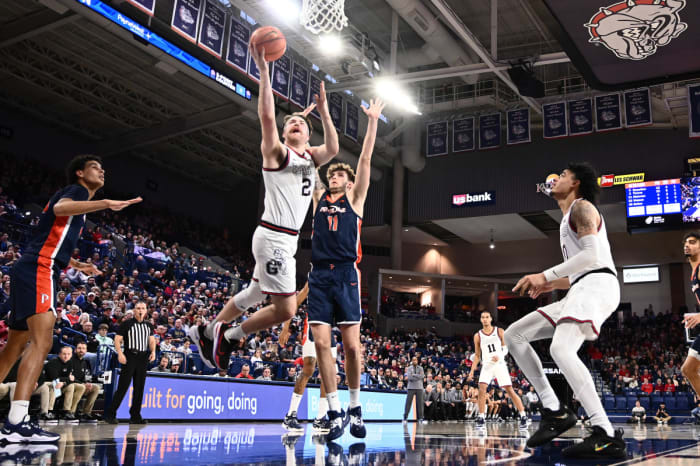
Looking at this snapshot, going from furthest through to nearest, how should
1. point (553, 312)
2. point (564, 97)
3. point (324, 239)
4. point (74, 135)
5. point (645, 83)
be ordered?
1. point (74, 135)
2. point (564, 97)
3. point (645, 83)
4. point (324, 239)
5. point (553, 312)

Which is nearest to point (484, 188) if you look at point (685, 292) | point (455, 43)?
point (455, 43)

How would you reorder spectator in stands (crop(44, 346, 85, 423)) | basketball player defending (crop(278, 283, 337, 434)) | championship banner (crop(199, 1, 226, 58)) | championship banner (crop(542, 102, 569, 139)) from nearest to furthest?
1. basketball player defending (crop(278, 283, 337, 434))
2. spectator in stands (crop(44, 346, 85, 423))
3. championship banner (crop(199, 1, 226, 58))
4. championship banner (crop(542, 102, 569, 139))

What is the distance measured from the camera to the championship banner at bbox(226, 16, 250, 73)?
1711 centimetres

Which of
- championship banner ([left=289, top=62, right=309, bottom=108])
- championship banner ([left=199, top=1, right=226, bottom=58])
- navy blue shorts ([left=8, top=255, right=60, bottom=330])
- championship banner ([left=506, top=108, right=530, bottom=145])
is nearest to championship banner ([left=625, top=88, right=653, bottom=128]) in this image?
championship banner ([left=506, top=108, right=530, bottom=145])

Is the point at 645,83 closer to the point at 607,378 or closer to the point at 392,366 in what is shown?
the point at 392,366

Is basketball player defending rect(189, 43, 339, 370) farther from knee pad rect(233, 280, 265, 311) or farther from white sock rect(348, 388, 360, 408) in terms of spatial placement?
white sock rect(348, 388, 360, 408)

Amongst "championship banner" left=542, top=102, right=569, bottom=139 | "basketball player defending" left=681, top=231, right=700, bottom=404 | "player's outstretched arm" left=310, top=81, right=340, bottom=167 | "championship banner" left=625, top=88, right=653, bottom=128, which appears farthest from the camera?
"championship banner" left=542, top=102, right=569, bottom=139

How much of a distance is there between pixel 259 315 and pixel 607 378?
25.2 m

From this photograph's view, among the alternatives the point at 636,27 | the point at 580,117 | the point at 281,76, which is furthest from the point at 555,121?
the point at 636,27

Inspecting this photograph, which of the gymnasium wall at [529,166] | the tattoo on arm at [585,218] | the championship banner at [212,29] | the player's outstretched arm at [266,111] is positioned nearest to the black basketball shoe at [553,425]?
the tattoo on arm at [585,218]

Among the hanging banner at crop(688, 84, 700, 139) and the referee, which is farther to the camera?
the hanging banner at crop(688, 84, 700, 139)

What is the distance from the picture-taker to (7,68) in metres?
22.2

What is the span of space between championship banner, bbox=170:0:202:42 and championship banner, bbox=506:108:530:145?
42.3ft

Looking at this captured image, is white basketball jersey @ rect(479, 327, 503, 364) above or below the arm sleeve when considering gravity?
below
